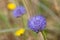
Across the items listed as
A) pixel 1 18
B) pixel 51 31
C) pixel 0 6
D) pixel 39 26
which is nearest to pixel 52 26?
pixel 51 31

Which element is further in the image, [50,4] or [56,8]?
[50,4]

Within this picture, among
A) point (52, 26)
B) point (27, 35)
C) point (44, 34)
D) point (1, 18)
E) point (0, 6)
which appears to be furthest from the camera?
point (0, 6)

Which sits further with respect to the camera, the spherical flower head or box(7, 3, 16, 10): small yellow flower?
box(7, 3, 16, 10): small yellow flower

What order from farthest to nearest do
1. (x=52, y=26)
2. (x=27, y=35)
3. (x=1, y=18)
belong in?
(x=1, y=18), (x=52, y=26), (x=27, y=35)

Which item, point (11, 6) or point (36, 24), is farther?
point (11, 6)

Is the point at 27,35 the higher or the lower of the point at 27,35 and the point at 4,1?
the lower

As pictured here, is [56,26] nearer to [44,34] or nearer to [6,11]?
[6,11]

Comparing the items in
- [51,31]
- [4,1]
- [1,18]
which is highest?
[4,1]

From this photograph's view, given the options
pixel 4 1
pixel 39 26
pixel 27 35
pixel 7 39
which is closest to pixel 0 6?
pixel 4 1

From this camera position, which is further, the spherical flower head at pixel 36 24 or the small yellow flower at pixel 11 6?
the small yellow flower at pixel 11 6
